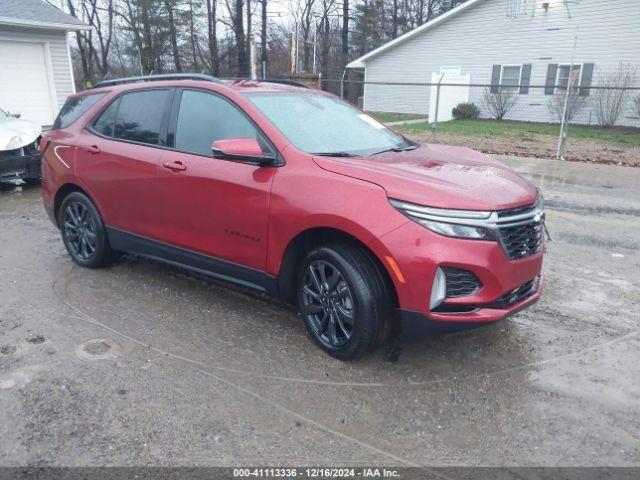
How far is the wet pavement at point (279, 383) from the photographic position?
275cm

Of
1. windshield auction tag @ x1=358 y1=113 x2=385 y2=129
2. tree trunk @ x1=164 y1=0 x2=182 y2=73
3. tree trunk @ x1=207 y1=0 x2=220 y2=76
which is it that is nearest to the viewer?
windshield auction tag @ x1=358 y1=113 x2=385 y2=129

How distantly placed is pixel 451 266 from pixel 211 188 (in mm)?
1858

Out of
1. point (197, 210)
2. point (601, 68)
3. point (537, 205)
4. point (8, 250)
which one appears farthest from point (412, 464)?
point (601, 68)

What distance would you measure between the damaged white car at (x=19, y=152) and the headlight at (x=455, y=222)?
24.8 ft

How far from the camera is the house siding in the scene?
15492 millimetres

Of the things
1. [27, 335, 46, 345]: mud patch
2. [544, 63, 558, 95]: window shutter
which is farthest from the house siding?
[544, 63, 558, 95]: window shutter

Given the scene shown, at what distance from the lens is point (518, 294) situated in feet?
11.1

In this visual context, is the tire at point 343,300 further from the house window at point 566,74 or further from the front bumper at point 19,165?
the house window at point 566,74

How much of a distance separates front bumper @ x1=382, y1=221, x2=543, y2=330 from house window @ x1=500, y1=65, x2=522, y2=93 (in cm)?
2237

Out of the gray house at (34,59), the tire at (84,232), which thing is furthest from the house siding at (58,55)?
the tire at (84,232)

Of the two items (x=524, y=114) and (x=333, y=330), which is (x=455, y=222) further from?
(x=524, y=114)

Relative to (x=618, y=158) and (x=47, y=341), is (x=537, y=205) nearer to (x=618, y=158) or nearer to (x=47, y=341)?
(x=47, y=341)

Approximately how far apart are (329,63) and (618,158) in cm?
3278

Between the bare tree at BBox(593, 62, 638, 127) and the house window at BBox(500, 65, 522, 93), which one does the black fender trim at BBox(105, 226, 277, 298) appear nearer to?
the bare tree at BBox(593, 62, 638, 127)
